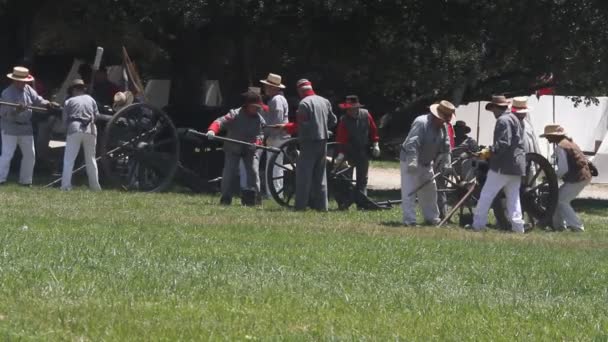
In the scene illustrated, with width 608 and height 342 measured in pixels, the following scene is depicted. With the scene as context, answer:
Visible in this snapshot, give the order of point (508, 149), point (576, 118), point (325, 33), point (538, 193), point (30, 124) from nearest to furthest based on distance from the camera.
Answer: point (508, 149) → point (538, 193) → point (30, 124) → point (325, 33) → point (576, 118)

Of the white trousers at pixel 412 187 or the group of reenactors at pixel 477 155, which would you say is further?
the white trousers at pixel 412 187

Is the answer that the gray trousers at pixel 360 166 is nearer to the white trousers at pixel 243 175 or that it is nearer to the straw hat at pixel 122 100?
the white trousers at pixel 243 175

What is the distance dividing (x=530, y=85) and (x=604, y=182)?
312 centimetres

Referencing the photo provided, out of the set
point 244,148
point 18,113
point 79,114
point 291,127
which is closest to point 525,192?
point 291,127

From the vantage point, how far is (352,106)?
17750mm

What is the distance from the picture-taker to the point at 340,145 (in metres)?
17.7

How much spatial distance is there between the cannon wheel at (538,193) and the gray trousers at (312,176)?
97.8 inches

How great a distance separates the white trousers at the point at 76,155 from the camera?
61.9 ft

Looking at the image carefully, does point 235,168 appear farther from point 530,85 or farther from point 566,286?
point 530,85

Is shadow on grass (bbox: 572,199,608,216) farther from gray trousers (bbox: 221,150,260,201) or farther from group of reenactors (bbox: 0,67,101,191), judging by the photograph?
group of reenactors (bbox: 0,67,101,191)

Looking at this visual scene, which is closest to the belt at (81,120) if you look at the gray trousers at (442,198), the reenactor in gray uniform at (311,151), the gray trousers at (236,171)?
the gray trousers at (236,171)

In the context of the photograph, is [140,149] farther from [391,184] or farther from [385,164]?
[385,164]

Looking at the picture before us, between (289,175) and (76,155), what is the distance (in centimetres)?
366

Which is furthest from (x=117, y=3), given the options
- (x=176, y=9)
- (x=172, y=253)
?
(x=172, y=253)
